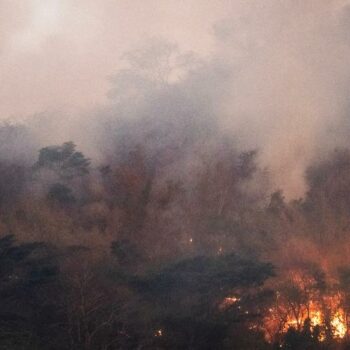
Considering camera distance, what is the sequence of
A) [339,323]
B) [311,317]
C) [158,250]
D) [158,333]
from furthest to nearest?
[158,250] < [339,323] < [311,317] < [158,333]

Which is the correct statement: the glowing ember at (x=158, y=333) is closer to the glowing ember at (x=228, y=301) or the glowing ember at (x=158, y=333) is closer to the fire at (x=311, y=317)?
the glowing ember at (x=228, y=301)

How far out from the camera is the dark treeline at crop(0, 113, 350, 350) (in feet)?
53.7

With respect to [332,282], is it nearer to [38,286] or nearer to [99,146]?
[38,286]

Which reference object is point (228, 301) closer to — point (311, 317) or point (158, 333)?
point (158, 333)

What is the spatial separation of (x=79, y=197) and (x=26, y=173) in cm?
395

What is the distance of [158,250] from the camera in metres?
29.3

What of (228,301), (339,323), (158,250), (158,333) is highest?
(158,250)

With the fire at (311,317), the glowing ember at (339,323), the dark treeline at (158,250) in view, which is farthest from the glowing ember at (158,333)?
the glowing ember at (339,323)

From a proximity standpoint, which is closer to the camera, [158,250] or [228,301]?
[228,301]

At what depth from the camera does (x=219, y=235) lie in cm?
2991

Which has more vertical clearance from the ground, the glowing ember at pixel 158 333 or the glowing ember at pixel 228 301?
the glowing ember at pixel 228 301

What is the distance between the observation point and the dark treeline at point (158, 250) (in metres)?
16.4

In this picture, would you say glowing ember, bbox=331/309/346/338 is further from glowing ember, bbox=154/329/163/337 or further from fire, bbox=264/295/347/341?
glowing ember, bbox=154/329/163/337

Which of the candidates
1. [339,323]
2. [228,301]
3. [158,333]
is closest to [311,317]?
[339,323]
